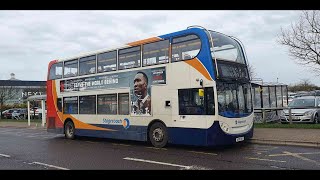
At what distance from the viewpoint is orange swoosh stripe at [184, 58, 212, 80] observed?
10.7m

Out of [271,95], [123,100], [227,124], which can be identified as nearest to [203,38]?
[227,124]

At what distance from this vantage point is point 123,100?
13.6 m

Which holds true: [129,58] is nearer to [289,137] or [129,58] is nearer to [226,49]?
[226,49]

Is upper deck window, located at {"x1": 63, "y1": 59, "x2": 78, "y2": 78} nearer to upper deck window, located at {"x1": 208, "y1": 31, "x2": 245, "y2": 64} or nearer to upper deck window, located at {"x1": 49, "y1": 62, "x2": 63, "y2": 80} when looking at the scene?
upper deck window, located at {"x1": 49, "y1": 62, "x2": 63, "y2": 80}

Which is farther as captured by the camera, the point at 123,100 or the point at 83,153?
the point at 123,100

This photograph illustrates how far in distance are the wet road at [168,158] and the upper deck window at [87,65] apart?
4051 mm

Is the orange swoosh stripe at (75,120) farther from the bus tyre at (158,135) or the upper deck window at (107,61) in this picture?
the bus tyre at (158,135)

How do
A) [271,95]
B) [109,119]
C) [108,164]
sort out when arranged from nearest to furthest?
[108,164] < [109,119] < [271,95]

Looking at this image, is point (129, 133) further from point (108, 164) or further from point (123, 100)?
point (108, 164)

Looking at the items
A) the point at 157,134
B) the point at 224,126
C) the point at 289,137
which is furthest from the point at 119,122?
the point at 289,137

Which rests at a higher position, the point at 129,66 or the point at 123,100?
the point at 129,66
